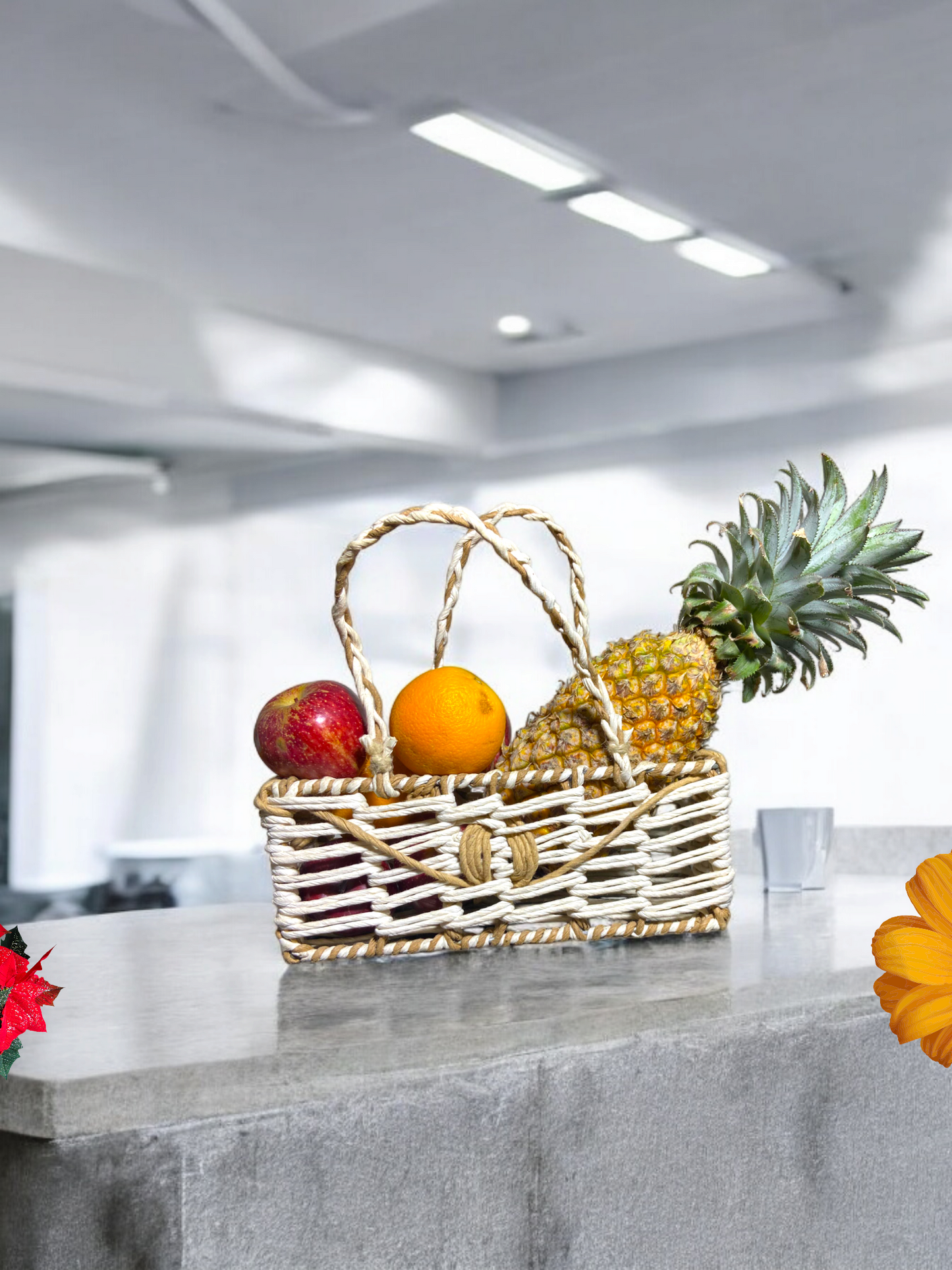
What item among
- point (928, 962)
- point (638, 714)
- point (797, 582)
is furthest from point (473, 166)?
point (928, 962)

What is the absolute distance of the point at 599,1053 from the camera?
0.68m

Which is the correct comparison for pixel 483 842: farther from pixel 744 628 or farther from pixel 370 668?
pixel 744 628

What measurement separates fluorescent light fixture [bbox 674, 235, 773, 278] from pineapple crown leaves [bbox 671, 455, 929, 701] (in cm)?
274

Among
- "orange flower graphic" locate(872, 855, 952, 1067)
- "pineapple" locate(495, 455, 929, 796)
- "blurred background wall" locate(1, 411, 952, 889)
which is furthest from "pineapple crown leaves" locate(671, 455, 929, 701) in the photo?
"blurred background wall" locate(1, 411, 952, 889)

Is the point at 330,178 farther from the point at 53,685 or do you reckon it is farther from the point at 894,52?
the point at 53,685

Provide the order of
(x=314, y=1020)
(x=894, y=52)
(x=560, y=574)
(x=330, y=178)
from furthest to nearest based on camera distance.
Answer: (x=560, y=574) < (x=330, y=178) < (x=894, y=52) < (x=314, y=1020)

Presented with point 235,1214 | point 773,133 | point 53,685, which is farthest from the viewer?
point 53,685

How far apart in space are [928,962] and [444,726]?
65 centimetres

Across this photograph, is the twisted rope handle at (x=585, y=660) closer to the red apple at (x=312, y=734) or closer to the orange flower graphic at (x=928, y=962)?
the red apple at (x=312, y=734)

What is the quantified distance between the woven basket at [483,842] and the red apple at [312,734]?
2 centimetres

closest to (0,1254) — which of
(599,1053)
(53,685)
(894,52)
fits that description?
(599,1053)

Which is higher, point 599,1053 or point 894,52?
point 894,52

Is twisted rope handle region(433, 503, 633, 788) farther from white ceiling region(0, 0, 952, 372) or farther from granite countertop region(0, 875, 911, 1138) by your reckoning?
white ceiling region(0, 0, 952, 372)

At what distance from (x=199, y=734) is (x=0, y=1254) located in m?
4.94
